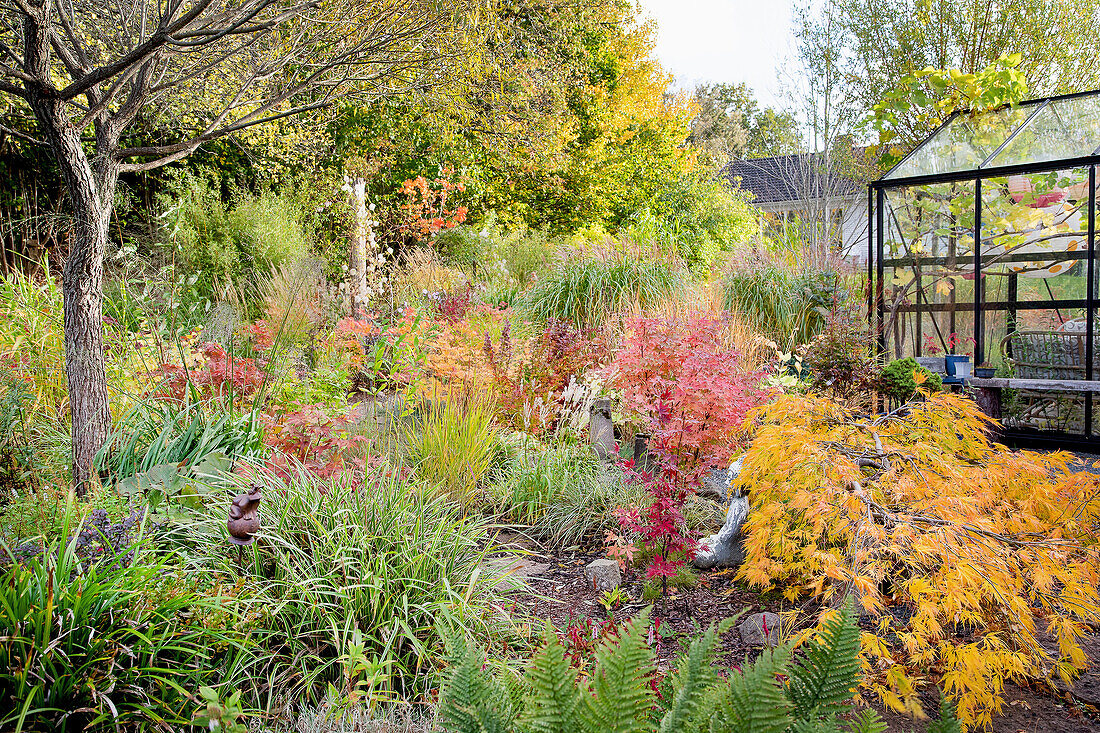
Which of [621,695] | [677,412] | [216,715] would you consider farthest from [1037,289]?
[216,715]

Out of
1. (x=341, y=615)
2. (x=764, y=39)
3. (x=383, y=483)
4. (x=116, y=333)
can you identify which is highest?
(x=764, y=39)

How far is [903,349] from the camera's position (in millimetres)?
6289

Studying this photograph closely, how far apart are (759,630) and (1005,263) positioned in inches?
200

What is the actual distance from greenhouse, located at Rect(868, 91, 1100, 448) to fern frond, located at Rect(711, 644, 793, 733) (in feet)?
17.9

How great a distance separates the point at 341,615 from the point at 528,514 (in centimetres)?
141

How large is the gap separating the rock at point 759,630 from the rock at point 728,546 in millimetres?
551

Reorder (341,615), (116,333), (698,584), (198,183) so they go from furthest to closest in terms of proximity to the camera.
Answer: (198,183) < (116,333) < (698,584) < (341,615)

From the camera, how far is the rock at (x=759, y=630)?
2361 mm

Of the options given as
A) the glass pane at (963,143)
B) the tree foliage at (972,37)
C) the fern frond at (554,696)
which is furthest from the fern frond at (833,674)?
the tree foliage at (972,37)

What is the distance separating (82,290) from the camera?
2641 millimetres

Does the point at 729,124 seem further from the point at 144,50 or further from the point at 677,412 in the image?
the point at 144,50

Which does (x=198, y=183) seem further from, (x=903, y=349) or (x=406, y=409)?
(x=903, y=349)

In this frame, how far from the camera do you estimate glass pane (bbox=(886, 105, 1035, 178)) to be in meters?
5.77

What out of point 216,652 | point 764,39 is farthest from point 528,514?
point 764,39
